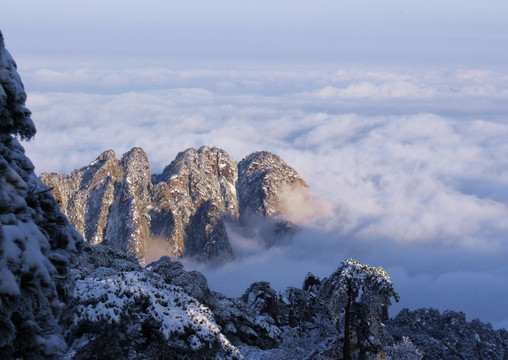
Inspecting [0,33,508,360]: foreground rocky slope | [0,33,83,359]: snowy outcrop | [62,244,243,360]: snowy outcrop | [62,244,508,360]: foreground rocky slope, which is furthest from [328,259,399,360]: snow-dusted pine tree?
[0,33,83,359]: snowy outcrop

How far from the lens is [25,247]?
15.1m

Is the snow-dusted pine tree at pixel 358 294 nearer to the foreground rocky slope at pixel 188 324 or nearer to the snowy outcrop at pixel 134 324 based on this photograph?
the foreground rocky slope at pixel 188 324

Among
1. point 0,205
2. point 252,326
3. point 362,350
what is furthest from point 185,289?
A: point 0,205

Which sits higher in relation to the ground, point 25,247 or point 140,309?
point 25,247

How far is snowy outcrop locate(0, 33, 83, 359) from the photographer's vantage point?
48.2ft

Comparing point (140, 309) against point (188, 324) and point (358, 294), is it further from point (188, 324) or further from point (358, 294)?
point (358, 294)

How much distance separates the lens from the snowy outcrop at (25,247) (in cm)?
1470

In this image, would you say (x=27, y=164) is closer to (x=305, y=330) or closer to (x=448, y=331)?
(x=305, y=330)

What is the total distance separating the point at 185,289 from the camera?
53688mm

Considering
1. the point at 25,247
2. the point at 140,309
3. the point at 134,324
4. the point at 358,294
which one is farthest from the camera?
the point at 140,309

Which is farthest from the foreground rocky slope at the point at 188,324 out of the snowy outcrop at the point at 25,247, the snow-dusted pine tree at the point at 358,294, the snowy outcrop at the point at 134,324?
the snowy outcrop at the point at 25,247

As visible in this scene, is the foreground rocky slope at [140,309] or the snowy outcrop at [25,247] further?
the foreground rocky slope at [140,309]

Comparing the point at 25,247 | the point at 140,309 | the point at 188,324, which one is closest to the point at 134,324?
the point at 140,309

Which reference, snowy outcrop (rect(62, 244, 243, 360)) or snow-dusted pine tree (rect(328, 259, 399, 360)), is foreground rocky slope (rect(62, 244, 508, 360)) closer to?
snowy outcrop (rect(62, 244, 243, 360))
